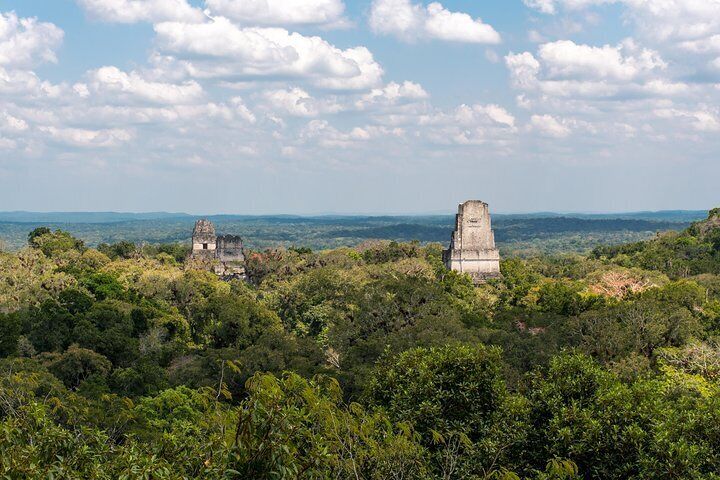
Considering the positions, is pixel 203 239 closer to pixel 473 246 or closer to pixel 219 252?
pixel 219 252

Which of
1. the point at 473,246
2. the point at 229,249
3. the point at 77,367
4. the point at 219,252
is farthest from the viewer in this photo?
the point at 219,252

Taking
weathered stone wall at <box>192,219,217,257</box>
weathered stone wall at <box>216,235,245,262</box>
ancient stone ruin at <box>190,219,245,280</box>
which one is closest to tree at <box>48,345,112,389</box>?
ancient stone ruin at <box>190,219,245,280</box>

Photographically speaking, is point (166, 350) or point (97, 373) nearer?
point (97, 373)

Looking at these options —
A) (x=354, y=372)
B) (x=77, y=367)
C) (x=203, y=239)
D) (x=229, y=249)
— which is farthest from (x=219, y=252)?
(x=354, y=372)

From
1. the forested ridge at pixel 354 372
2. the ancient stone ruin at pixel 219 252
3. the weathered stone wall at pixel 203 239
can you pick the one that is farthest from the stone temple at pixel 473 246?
the weathered stone wall at pixel 203 239

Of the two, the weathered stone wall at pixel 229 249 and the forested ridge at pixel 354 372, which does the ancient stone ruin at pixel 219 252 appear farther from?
the forested ridge at pixel 354 372

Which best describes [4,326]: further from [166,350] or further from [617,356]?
[617,356]

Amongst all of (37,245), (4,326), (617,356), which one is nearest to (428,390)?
(617,356)
